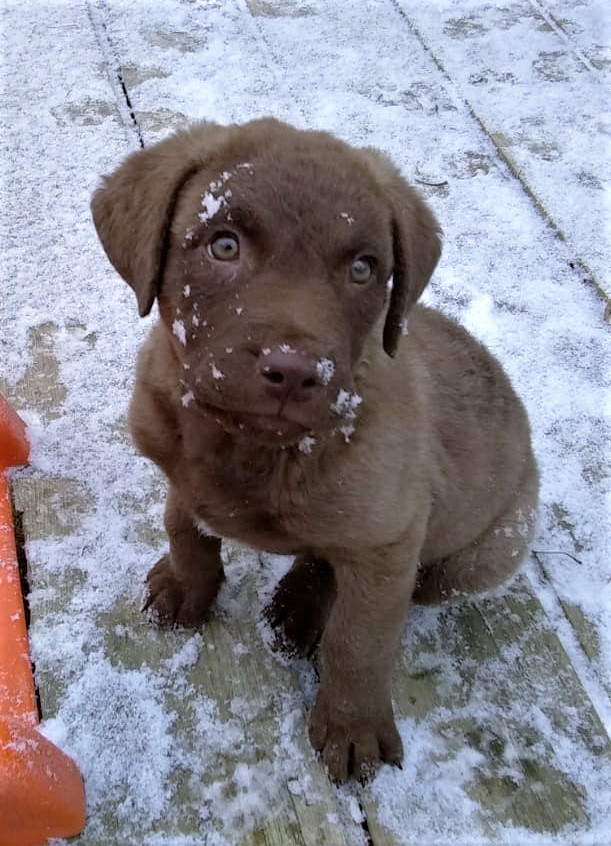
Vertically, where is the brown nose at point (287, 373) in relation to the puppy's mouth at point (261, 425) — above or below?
above

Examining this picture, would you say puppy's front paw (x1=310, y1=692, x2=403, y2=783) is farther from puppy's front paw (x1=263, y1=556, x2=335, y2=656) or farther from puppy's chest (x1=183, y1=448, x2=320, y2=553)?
puppy's chest (x1=183, y1=448, x2=320, y2=553)

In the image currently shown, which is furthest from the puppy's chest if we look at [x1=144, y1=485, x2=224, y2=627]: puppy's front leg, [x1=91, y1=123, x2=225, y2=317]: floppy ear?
[x1=91, y1=123, x2=225, y2=317]: floppy ear

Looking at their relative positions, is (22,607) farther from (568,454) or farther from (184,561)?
(568,454)

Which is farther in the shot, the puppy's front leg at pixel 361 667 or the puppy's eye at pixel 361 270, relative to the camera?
the puppy's front leg at pixel 361 667

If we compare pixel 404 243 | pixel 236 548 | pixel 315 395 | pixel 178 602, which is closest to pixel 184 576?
pixel 178 602

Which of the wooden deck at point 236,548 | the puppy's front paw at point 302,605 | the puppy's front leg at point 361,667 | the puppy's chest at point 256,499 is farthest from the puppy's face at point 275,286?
the wooden deck at point 236,548

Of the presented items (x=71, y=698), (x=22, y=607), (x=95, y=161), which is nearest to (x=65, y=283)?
(x=95, y=161)

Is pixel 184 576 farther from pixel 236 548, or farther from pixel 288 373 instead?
pixel 288 373

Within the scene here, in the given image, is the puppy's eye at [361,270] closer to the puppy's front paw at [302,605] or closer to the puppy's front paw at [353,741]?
the puppy's front paw at [302,605]
